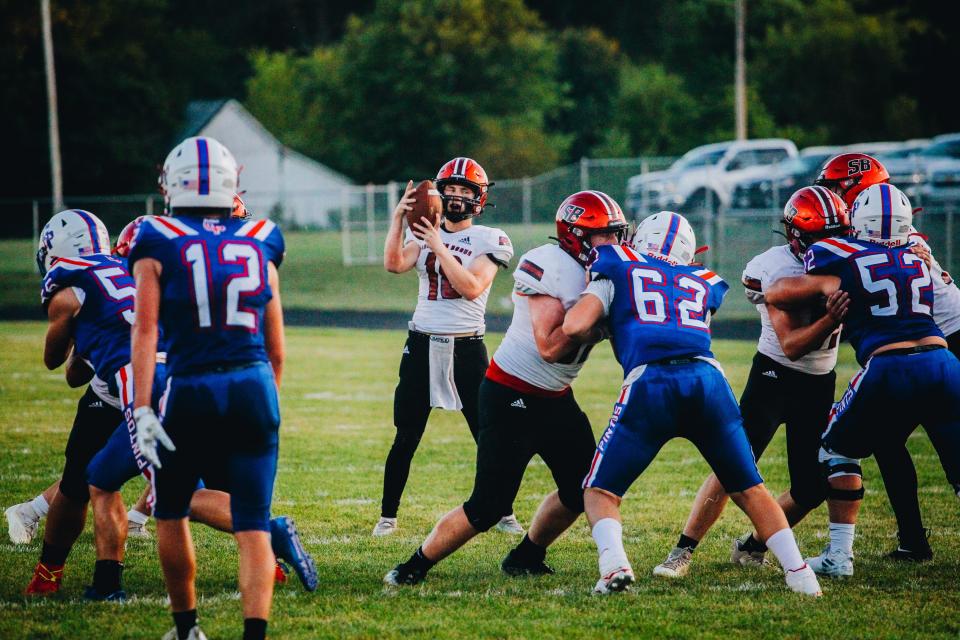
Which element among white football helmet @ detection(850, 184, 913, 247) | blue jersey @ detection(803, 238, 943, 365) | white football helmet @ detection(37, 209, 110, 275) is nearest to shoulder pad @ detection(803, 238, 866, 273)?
blue jersey @ detection(803, 238, 943, 365)

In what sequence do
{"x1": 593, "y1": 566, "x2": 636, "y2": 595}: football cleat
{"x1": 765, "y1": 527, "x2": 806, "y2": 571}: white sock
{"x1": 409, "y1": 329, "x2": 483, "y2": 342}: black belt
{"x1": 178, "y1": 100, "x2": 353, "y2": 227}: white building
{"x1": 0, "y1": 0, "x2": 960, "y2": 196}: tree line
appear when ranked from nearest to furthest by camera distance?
{"x1": 593, "y1": 566, "x2": 636, "y2": 595}: football cleat
{"x1": 765, "y1": 527, "x2": 806, "y2": 571}: white sock
{"x1": 409, "y1": 329, "x2": 483, "y2": 342}: black belt
{"x1": 0, "y1": 0, "x2": 960, "y2": 196}: tree line
{"x1": 178, "y1": 100, "x2": 353, "y2": 227}: white building

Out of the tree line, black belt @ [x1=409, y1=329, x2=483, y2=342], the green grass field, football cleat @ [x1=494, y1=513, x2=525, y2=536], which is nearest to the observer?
the green grass field

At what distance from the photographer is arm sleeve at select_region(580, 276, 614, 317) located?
509 centimetres

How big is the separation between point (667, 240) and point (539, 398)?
3.07 ft

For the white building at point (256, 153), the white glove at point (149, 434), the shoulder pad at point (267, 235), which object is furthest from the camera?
the white building at point (256, 153)

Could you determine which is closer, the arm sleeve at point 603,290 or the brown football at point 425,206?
the arm sleeve at point 603,290

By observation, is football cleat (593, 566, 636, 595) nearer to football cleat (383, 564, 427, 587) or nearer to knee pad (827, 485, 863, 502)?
football cleat (383, 564, 427, 587)

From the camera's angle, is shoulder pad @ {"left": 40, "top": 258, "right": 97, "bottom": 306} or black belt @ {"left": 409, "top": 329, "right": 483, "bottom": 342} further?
black belt @ {"left": 409, "top": 329, "right": 483, "bottom": 342}

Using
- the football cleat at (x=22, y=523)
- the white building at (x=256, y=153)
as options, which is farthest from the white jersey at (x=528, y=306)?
the white building at (x=256, y=153)

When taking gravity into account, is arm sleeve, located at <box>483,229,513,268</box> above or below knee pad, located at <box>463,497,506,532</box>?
above

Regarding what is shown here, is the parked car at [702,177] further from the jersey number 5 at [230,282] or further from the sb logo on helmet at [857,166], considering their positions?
the jersey number 5 at [230,282]

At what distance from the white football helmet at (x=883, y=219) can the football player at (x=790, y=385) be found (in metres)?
0.15

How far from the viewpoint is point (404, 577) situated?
545 centimetres

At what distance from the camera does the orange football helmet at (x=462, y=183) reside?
6758mm
